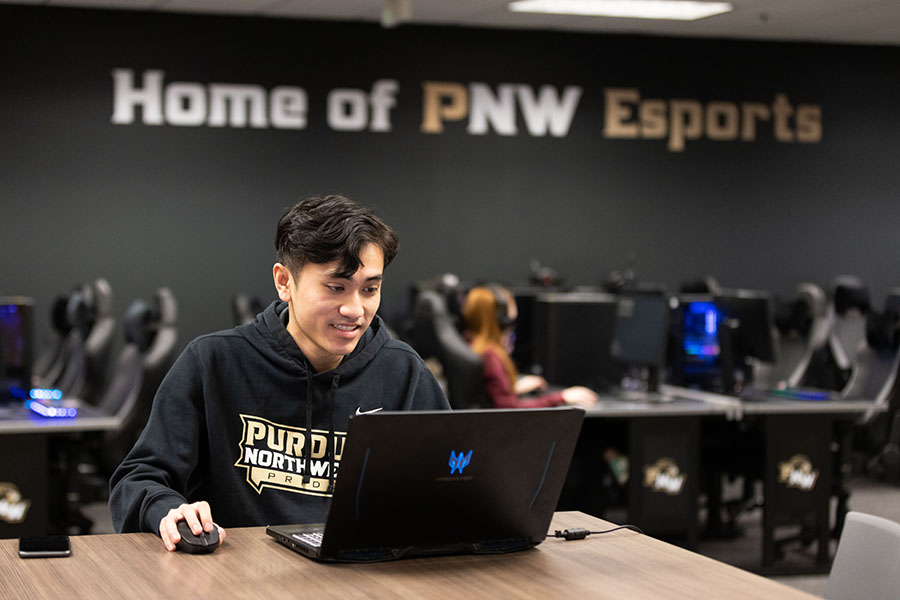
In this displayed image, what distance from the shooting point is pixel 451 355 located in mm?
5723

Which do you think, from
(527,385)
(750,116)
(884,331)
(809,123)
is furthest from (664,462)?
(809,123)

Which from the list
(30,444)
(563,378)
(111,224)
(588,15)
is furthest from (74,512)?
(588,15)

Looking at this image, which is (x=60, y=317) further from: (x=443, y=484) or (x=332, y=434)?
(x=443, y=484)

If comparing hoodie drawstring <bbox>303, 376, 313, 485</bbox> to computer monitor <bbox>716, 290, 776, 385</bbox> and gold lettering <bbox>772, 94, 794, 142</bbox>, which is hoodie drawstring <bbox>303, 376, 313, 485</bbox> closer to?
computer monitor <bbox>716, 290, 776, 385</bbox>

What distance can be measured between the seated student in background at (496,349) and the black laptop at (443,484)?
3575 millimetres

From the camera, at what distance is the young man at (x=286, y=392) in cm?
218

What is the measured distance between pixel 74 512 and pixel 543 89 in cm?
533

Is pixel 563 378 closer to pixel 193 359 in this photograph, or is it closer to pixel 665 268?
pixel 665 268

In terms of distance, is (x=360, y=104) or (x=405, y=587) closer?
(x=405, y=587)

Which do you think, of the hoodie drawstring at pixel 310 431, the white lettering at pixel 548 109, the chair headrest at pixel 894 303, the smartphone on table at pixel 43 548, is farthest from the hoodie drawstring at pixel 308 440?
the white lettering at pixel 548 109

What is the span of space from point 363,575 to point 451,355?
12.9 feet

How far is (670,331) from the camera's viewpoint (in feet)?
23.3

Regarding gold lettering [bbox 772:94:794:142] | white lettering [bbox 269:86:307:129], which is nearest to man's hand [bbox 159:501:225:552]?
white lettering [bbox 269:86:307:129]

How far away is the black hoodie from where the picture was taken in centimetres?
224
